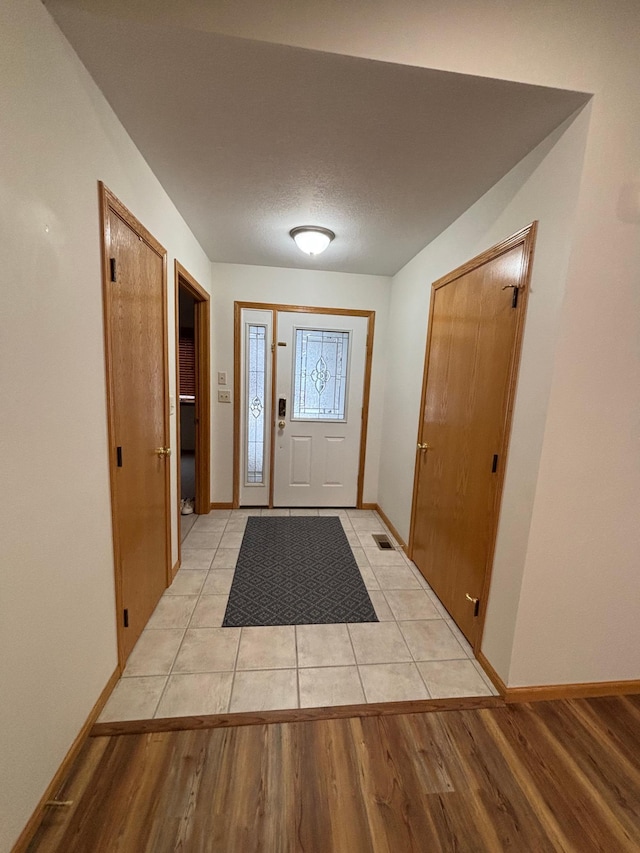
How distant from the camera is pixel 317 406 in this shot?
347 centimetres

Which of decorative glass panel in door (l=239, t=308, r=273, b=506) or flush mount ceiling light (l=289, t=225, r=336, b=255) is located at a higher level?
flush mount ceiling light (l=289, t=225, r=336, b=255)

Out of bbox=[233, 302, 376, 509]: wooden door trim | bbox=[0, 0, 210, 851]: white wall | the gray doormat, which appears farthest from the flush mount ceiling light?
the gray doormat

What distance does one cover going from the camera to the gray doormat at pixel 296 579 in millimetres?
2041

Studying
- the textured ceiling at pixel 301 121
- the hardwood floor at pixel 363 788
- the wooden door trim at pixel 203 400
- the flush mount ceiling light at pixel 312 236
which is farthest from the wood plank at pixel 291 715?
the flush mount ceiling light at pixel 312 236

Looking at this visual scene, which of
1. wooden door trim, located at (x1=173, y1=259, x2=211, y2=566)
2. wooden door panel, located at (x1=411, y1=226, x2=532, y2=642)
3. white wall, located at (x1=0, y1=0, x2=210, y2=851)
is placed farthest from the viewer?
wooden door trim, located at (x1=173, y1=259, x2=211, y2=566)

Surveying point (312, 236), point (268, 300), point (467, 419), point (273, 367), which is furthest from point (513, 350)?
point (268, 300)

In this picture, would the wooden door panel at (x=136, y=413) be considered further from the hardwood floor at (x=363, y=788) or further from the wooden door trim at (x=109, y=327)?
the hardwood floor at (x=363, y=788)

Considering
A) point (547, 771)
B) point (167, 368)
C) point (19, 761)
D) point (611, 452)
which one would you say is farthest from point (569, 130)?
point (19, 761)

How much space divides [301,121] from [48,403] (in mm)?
1376

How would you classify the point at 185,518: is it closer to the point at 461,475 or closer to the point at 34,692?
the point at 34,692

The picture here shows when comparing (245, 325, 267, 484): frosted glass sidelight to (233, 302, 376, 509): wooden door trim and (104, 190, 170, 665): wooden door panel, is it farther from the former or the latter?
(104, 190, 170, 665): wooden door panel

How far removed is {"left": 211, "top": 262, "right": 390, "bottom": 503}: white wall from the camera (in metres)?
3.22

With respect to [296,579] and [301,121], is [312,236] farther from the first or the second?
[296,579]

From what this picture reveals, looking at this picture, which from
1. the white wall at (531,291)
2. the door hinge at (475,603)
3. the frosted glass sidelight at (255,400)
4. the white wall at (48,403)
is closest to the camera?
the white wall at (48,403)
